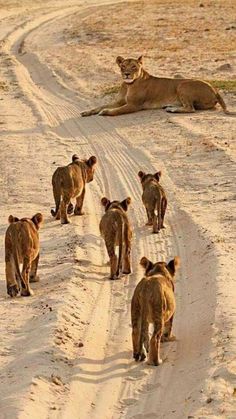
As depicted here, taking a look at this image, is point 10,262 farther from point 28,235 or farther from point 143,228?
point 143,228

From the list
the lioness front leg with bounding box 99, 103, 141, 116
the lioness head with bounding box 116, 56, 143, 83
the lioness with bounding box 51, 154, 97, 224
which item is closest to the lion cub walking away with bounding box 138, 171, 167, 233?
the lioness with bounding box 51, 154, 97, 224

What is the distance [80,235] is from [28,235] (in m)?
2.30

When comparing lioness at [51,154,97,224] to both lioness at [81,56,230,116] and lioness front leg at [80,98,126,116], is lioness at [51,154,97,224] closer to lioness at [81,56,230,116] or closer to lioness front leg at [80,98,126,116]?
lioness at [81,56,230,116]

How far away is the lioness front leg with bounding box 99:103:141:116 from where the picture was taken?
22.1m

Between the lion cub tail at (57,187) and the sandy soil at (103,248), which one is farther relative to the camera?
the lion cub tail at (57,187)

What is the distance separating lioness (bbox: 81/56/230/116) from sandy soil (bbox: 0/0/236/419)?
0.36m

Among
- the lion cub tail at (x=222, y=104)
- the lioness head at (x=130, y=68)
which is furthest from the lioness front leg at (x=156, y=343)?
the lioness head at (x=130, y=68)

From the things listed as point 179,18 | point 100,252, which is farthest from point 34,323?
point 179,18

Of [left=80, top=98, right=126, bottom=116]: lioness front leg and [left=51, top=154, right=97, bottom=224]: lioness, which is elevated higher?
[left=80, top=98, right=126, bottom=116]: lioness front leg

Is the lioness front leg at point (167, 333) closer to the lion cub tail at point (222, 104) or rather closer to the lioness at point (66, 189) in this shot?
the lioness at point (66, 189)

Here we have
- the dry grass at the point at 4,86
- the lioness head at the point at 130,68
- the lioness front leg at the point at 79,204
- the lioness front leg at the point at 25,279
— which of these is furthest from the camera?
the dry grass at the point at 4,86

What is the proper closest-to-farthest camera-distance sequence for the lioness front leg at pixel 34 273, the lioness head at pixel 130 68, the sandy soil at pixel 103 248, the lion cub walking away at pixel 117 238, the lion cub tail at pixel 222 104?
1. the sandy soil at pixel 103 248
2. the lioness front leg at pixel 34 273
3. the lion cub walking away at pixel 117 238
4. the lion cub tail at pixel 222 104
5. the lioness head at pixel 130 68

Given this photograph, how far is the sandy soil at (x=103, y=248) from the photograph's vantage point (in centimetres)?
874

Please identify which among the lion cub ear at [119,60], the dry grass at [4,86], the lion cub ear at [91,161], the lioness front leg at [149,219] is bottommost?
the lioness front leg at [149,219]
